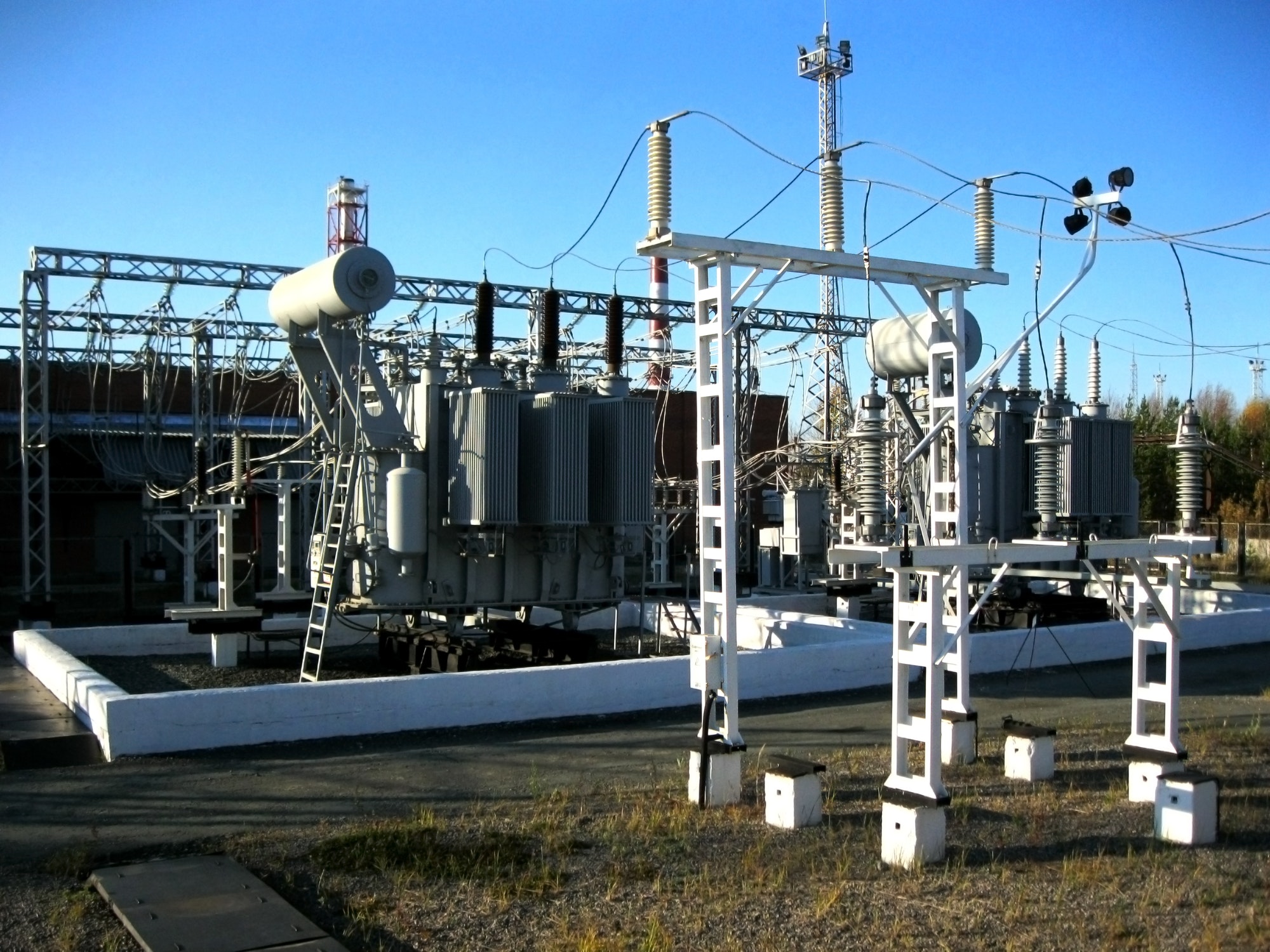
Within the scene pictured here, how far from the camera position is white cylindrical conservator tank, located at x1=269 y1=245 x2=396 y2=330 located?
46.1ft

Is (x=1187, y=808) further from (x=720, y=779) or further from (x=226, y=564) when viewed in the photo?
(x=226, y=564)

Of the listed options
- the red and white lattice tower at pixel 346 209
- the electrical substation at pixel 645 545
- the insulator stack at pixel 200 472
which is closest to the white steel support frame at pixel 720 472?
the electrical substation at pixel 645 545

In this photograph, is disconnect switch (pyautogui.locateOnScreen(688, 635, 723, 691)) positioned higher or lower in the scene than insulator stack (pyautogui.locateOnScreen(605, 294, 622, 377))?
lower

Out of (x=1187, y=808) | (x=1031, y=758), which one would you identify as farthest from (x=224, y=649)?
(x=1187, y=808)

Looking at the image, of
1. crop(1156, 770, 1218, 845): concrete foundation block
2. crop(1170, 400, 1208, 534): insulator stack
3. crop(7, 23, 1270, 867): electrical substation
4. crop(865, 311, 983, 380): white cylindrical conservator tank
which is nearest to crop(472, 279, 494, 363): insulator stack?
crop(7, 23, 1270, 867): electrical substation

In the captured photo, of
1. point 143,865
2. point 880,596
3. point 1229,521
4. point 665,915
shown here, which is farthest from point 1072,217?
point 1229,521

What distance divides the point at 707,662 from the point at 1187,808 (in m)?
3.11

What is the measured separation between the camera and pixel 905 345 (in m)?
10.6

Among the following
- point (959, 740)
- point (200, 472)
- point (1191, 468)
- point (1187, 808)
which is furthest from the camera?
point (200, 472)

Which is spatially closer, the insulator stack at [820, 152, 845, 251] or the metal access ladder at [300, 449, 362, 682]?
the insulator stack at [820, 152, 845, 251]

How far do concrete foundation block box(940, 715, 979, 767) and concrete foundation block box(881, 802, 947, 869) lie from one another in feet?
8.57

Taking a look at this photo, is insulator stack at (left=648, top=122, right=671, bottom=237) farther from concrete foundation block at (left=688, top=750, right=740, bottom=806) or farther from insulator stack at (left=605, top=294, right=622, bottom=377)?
insulator stack at (left=605, top=294, right=622, bottom=377)

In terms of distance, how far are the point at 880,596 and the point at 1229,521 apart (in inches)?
1173

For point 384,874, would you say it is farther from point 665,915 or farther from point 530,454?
point 530,454
